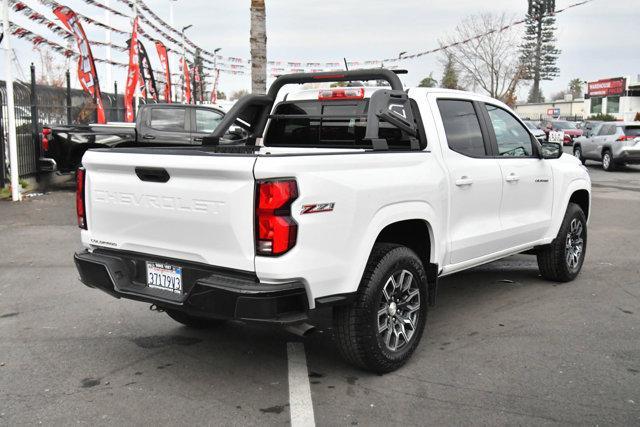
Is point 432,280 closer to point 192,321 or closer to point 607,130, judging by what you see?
point 192,321

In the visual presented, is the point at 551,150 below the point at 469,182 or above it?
above

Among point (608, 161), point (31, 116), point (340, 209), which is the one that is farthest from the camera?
point (608, 161)

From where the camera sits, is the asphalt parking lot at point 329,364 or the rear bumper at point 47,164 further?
the rear bumper at point 47,164

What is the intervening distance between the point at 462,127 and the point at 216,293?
8.77 ft

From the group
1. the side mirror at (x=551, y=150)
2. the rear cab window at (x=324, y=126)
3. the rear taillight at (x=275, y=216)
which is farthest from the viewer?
the side mirror at (x=551, y=150)

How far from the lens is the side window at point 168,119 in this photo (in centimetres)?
1288

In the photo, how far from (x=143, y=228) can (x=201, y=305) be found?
703 mm

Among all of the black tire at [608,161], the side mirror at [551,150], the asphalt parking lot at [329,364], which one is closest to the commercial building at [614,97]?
the black tire at [608,161]

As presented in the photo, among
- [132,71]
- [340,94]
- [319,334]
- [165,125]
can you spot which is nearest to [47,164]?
[165,125]

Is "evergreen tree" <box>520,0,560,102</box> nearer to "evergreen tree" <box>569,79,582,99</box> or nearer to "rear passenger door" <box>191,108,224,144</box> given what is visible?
"evergreen tree" <box>569,79,582,99</box>

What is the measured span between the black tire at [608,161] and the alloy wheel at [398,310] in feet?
64.4

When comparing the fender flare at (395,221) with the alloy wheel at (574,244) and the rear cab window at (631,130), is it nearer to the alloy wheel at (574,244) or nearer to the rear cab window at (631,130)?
the alloy wheel at (574,244)

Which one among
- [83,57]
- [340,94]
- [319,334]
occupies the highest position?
[83,57]

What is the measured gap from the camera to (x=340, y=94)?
5.23m
